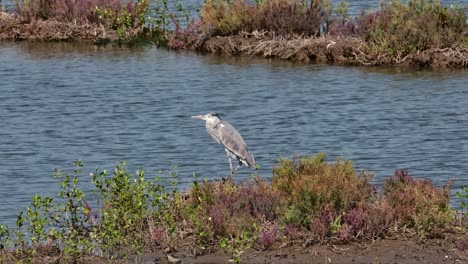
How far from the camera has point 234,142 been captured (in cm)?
1769

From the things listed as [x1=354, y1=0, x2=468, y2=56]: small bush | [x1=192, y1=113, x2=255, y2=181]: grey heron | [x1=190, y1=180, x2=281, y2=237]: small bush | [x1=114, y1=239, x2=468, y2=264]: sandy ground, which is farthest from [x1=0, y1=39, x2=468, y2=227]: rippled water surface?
[x1=114, y1=239, x2=468, y2=264]: sandy ground

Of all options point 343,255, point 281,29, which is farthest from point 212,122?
point 281,29

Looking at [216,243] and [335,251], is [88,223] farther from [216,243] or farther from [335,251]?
[335,251]

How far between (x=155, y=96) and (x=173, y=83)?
1.06 metres

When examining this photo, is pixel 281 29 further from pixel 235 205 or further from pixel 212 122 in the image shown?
pixel 235 205

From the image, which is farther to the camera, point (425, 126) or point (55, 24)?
point (55, 24)

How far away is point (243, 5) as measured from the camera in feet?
97.5

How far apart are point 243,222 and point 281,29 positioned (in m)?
14.8

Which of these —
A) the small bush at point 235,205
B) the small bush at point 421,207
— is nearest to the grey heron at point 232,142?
the small bush at point 235,205

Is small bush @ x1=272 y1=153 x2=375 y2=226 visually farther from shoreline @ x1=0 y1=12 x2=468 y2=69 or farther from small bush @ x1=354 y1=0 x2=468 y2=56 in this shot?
shoreline @ x1=0 y1=12 x2=468 y2=69

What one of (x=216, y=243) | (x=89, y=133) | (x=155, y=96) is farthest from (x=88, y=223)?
(x=155, y=96)

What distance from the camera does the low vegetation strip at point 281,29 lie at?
2712 centimetres

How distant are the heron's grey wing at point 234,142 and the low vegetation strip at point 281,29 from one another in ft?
31.6

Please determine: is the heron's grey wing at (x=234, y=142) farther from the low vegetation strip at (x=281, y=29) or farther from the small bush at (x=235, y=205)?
the low vegetation strip at (x=281, y=29)
